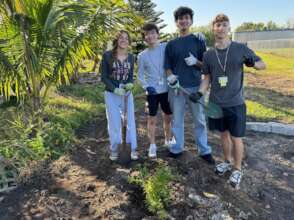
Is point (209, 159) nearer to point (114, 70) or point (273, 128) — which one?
point (114, 70)

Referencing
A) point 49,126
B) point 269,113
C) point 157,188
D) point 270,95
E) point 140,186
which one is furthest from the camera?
point 270,95

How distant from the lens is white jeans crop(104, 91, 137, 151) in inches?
173

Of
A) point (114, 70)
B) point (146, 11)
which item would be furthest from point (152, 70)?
point (146, 11)

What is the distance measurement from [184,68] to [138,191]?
57.3 inches

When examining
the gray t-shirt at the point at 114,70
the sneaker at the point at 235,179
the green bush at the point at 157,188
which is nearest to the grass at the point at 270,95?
the sneaker at the point at 235,179

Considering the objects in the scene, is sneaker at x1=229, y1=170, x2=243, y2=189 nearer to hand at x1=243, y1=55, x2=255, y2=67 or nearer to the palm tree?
hand at x1=243, y1=55, x2=255, y2=67

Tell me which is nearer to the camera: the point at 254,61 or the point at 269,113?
the point at 254,61

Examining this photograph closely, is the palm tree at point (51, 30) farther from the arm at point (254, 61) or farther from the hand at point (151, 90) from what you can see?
the arm at point (254, 61)

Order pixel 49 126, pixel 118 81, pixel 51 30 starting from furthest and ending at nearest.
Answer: pixel 49 126 < pixel 51 30 < pixel 118 81

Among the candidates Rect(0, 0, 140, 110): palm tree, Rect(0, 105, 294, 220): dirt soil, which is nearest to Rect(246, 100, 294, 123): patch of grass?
Rect(0, 105, 294, 220): dirt soil

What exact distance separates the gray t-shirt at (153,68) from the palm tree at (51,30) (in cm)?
77

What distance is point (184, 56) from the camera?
4.07 meters

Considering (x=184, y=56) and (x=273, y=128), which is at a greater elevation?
(x=184, y=56)

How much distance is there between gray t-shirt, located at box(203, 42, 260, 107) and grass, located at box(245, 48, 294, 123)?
135 inches
